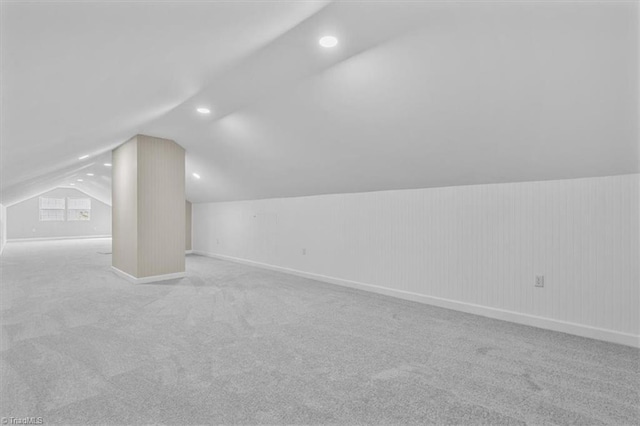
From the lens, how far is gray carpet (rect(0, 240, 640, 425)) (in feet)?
5.98

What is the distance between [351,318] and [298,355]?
1084mm

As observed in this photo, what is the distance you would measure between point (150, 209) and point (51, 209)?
44.7 ft

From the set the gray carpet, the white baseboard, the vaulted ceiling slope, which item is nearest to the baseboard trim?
the gray carpet

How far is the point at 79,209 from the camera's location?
15586 mm

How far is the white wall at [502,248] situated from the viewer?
2.87 m

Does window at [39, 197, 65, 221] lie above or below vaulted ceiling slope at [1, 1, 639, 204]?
below

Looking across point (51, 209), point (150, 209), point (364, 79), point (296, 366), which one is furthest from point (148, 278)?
point (51, 209)

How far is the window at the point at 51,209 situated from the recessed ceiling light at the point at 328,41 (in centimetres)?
1757

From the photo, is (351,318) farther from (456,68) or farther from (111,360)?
(456,68)

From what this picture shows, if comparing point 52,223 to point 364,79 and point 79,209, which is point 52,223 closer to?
point 79,209

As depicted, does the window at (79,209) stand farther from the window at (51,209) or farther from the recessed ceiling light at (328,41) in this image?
the recessed ceiling light at (328,41)

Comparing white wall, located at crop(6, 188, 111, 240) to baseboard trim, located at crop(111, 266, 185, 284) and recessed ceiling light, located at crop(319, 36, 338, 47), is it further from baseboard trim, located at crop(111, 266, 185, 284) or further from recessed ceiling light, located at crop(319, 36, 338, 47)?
recessed ceiling light, located at crop(319, 36, 338, 47)

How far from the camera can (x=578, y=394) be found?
201 centimetres

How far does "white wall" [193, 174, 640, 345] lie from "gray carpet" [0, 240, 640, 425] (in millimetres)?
277
